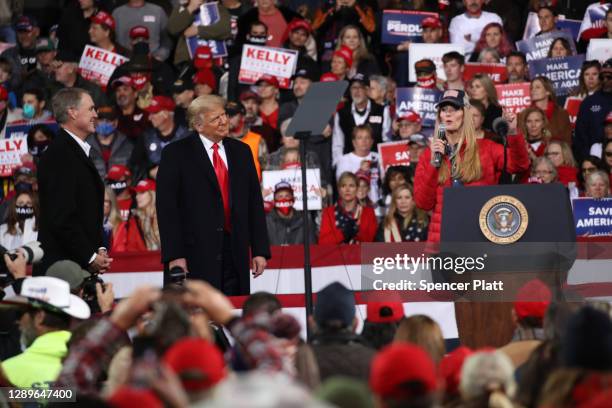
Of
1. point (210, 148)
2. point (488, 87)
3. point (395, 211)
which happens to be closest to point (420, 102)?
point (488, 87)

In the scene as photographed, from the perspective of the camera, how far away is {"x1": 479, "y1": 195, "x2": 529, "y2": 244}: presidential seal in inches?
327

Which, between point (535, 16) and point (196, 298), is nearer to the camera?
point (196, 298)

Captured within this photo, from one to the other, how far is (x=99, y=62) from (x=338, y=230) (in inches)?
204

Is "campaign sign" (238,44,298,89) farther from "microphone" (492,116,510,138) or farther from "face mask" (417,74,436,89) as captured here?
"microphone" (492,116,510,138)

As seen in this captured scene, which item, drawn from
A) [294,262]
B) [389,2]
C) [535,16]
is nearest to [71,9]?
[389,2]

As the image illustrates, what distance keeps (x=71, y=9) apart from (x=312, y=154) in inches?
205

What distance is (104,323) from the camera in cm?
496

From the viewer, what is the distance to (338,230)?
515 inches

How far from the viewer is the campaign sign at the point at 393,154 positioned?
46.0 ft

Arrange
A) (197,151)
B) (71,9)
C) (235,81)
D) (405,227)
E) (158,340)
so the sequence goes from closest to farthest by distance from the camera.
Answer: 1. (158,340)
2. (197,151)
3. (405,227)
4. (235,81)
5. (71,9)

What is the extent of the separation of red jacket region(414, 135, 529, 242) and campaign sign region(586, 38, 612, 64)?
6230mm

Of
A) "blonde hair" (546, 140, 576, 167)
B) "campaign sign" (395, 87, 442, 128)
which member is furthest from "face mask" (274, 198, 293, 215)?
"blonde hair" (546, 140, 576, 167)

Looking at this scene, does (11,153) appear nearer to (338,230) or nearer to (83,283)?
(338,230)

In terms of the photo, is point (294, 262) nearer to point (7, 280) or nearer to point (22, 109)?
point (7, 280)
